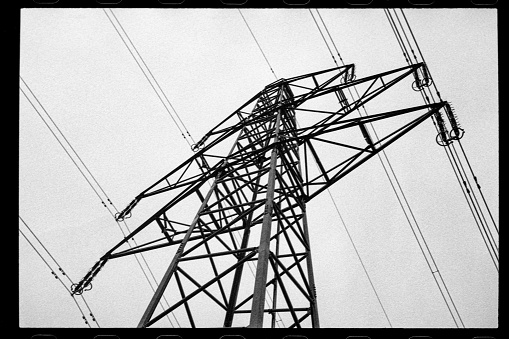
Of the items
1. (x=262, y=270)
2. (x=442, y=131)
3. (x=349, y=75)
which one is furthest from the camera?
(x=349, y=75)

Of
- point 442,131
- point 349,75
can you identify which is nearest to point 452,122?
point 442,131

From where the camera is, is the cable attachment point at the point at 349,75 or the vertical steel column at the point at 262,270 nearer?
the vertical steel column at the point at 262,270

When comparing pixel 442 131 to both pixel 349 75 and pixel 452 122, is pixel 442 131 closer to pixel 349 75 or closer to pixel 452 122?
pixel 452 122

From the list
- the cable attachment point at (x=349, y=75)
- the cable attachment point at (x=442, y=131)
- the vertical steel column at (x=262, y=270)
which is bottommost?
the vertical steel column at (x=262, y=270)

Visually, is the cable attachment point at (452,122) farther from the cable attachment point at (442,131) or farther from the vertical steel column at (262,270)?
the vertical steel column at (262,270)

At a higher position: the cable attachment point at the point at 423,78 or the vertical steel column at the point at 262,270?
the cable attachment point at the point at 423,78

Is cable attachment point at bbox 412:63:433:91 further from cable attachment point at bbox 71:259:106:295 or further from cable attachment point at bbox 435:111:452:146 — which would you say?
cable attachment point at bbox 71:259:106:295

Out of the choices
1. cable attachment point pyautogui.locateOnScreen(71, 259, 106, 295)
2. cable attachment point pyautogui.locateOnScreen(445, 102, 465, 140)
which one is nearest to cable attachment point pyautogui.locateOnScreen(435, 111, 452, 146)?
cable attachment point pyautogui.locateOnScreen(445, 102, 465, 140)

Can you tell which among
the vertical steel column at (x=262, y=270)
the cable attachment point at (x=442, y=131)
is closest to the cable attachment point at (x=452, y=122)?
the cable attachment point at (x=442, y=131)

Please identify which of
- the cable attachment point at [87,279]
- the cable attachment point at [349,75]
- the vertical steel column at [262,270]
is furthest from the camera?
the cable attachment point at [349,75]

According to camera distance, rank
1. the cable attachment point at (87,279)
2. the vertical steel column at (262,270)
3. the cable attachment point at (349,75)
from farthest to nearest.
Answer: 1. the cable attachment point at (349,75)
2. the cable attachment point at (87,279)
3. the vertical steel column at (262,270)
